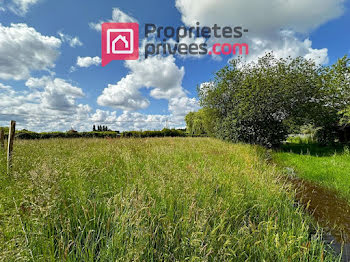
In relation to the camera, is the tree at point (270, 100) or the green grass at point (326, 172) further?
the tree at point (270, 100)

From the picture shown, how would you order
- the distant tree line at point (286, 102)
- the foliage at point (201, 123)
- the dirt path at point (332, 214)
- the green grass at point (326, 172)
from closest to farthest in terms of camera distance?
the dirt path at point (332, 214) < the green grass at point (326, 172) < the distant tree line at point (286, 102) < the foliage at point (201, 123)

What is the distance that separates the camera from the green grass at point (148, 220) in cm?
156

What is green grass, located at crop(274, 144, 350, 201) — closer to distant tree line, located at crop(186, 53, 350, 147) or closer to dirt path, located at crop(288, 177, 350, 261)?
dirt path, located at crop(288, 177, 350, 261)

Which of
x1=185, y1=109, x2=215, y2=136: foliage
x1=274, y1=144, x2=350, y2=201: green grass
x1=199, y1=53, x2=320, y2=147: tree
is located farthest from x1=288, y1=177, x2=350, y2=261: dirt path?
x1=185, y1=109, x2=215, y2=136: foliage

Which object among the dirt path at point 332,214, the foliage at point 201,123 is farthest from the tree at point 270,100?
the dirt path at point 332,214

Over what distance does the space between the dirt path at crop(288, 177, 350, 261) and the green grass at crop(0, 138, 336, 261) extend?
370mm

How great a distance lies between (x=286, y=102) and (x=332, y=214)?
9729 mm

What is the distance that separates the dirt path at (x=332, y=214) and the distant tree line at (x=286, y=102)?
7.31 m

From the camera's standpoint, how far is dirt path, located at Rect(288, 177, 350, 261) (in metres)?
2.77

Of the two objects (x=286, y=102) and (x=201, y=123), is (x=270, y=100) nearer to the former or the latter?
(x=286, y=102)

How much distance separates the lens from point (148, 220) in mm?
1780

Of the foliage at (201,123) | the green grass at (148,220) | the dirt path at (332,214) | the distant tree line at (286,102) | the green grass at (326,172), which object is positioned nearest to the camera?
the green grass at (148,220)

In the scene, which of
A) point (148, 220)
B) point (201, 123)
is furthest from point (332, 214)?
point (201, 123)

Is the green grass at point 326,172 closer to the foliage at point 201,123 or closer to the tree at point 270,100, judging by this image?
the tree at point 270,100
